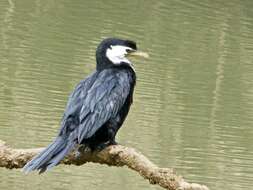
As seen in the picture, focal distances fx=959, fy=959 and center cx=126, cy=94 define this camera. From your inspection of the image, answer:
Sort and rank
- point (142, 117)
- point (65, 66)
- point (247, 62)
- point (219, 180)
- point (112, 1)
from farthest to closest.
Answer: point (112, 1), point (247, 62), point (65, 66), point (142, 117), point (219, 180)

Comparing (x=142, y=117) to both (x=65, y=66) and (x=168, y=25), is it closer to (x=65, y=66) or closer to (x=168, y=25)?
(x=65, y=66)

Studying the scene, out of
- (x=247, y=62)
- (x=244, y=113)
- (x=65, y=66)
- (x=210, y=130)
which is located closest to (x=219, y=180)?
(x=210, y=130)

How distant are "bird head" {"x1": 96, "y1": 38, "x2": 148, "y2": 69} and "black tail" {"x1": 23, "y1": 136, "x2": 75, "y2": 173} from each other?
0.70 meters

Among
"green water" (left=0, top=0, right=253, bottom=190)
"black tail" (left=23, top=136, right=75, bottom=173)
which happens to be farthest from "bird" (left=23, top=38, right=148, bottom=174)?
"green water" (left=0, top=0, right=253, bottom=190)

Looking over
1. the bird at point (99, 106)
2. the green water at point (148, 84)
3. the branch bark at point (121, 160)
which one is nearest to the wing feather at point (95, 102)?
the bird at point (99, 106)

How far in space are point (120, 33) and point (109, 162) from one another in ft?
39.1

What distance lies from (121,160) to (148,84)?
8565mm

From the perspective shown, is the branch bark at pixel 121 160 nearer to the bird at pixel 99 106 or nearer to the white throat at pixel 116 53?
the bird at pixel 99 106

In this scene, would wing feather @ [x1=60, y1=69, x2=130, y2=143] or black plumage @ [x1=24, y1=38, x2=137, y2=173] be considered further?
wing feather @ [x1=60, y1=69, x2=130, y2=143]

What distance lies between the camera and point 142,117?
11156 mm

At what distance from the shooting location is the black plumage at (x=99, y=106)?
4561 millimetres

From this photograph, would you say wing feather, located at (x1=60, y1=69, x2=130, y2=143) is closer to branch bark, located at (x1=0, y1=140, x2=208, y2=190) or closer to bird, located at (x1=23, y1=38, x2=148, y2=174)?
bird, located at (x1=23, y1=38, x2=148, y2=174)

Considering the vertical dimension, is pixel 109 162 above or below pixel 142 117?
above

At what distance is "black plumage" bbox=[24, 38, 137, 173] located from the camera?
15.0 feet
